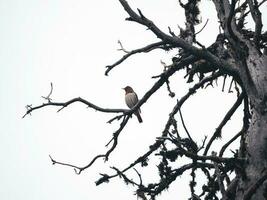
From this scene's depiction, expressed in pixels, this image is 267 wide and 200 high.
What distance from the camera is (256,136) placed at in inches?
175

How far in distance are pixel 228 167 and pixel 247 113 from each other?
7.45 feet

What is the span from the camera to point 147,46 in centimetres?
559

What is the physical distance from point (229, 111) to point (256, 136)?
66.5 inches

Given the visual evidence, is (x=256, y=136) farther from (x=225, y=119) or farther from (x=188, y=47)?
(x=225, y=119)

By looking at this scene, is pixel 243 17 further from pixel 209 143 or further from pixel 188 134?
pixel 188 134

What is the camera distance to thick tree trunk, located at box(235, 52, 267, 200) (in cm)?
393

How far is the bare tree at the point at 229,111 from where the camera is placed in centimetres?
385

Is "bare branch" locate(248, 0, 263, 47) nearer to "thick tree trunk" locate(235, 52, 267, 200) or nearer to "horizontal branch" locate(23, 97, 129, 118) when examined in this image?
"thick tree trunk" locate(235, 52, 267, 200)

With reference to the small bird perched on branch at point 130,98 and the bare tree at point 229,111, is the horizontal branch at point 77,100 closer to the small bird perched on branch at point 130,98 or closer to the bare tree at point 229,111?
the bare tree at point 229,111

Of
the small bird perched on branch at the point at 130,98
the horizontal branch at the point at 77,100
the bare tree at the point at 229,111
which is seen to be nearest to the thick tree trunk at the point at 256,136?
the bare tree at the point at 229,111

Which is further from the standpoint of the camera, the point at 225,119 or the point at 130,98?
the point at 130,98

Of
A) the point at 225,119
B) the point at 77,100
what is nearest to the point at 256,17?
the point at 225,119

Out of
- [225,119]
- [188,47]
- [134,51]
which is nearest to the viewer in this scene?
[188,47]

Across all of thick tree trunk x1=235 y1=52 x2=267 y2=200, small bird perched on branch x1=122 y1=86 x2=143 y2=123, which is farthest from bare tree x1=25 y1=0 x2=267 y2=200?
small bird perched on branch x1=122 y1=86 x2=143 y2=123
